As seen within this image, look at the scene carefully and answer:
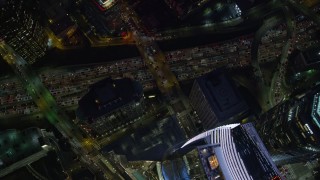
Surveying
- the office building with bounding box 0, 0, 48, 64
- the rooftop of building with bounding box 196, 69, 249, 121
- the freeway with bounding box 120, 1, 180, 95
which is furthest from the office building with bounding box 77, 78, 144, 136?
the office building with bounding box 0, 0, 48, 64

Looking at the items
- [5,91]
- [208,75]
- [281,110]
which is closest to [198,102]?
[208,75]

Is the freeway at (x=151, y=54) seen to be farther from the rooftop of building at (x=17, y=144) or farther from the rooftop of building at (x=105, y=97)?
the rooftop of building at (x=17, y=144)

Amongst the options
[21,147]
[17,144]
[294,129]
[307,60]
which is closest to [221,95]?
[294,129]

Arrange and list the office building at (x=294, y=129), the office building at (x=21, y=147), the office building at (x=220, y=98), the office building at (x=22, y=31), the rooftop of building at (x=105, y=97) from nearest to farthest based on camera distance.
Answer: the office building at (x=294, y=129), the office building at (x=21, y=147), the rooftop of building at (x=105, y=97), the office building at (x=22, y=31), the office building at (x=220, y=98)

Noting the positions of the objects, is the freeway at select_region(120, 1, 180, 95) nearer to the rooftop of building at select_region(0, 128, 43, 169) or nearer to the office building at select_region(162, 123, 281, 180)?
the rooftop of building at select_region(0, 128, 43, 169)

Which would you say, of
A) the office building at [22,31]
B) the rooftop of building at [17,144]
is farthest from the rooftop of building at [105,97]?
the office building at [22,31]
